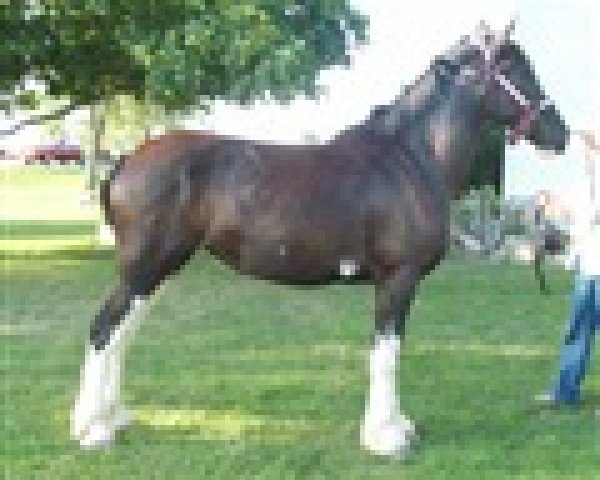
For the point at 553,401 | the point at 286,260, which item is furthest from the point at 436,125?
the point at 553,401

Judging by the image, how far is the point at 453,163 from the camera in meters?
6.10

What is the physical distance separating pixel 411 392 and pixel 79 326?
431 cm

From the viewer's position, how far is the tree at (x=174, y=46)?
43.8ft

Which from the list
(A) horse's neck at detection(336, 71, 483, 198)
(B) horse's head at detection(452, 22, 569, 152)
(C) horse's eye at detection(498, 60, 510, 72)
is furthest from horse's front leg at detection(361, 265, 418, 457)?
(C) horse's eye at detection(498, 60, 510, 72)

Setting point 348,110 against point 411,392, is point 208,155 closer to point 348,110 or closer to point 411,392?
point 411,392

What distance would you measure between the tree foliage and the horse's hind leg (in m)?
7.56

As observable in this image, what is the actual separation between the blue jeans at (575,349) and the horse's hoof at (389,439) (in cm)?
161

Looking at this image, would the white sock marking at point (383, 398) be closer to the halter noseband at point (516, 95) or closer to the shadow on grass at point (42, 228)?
the halter noseband at point (516, 95)

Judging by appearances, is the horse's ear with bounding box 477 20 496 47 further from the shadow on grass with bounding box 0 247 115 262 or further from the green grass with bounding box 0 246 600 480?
the shadow on grass with bounding box 0 247 115 262

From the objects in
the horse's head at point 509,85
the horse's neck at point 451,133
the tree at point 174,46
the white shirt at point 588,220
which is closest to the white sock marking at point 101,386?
the horse's neck at point 451,133

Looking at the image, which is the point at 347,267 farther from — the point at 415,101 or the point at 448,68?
the point at 448,68

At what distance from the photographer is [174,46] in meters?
13.3

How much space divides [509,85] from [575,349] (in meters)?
2.13

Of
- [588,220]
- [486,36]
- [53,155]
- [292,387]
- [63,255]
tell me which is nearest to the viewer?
[486,36]
